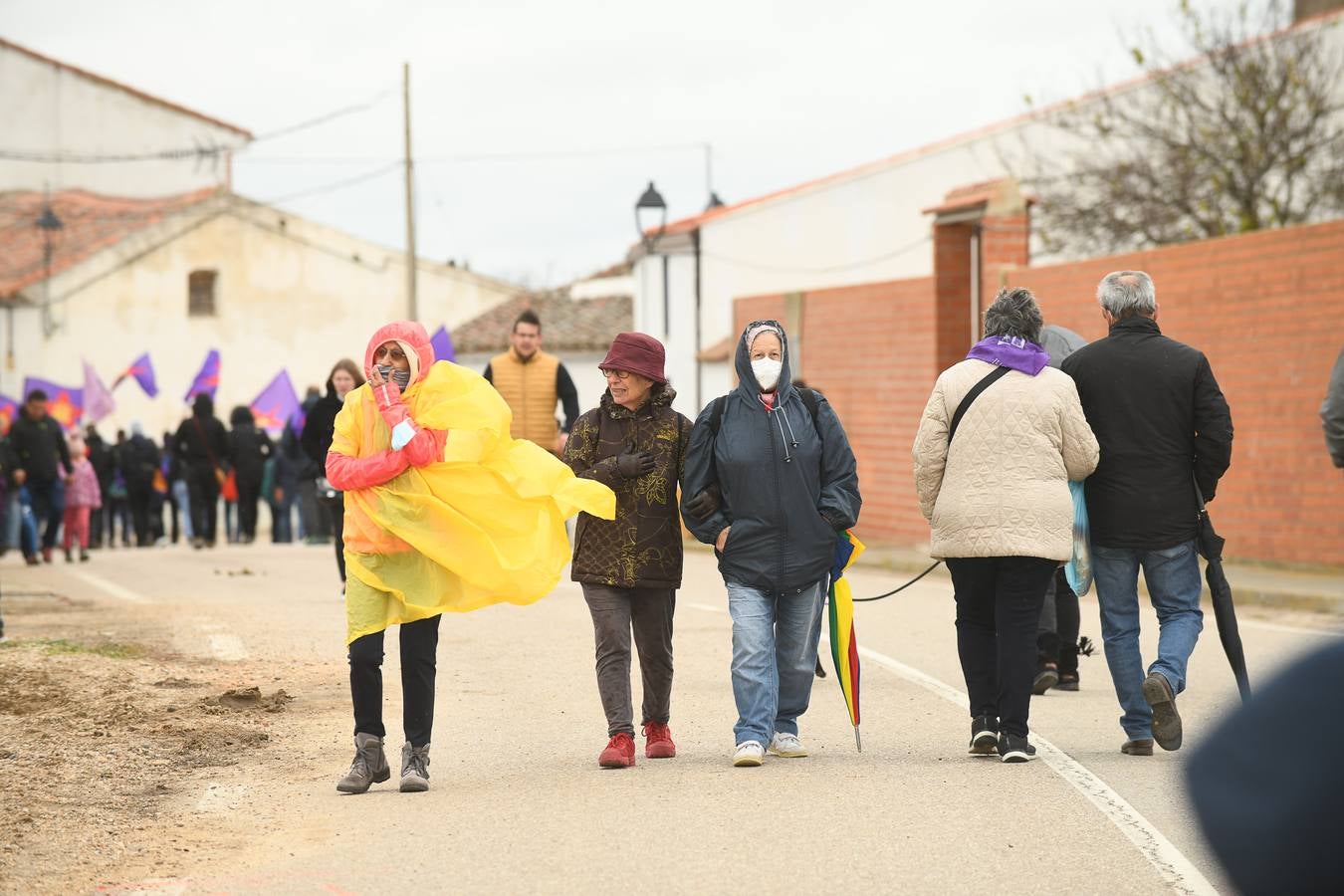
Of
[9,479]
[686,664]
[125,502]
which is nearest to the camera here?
[686,664]

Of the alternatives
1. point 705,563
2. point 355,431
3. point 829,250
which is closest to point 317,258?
point 829,250

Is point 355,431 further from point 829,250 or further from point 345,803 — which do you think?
point 829,250

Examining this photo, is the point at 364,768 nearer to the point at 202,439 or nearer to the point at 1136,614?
the point at 1136,614

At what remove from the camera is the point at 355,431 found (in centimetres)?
739

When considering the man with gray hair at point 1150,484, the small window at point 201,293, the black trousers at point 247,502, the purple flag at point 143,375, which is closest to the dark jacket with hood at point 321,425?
the man with gray hair at point 1150,484

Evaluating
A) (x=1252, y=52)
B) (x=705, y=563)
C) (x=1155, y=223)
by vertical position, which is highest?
(x=1252, y=52)

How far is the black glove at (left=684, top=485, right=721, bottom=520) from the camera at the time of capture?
8.01 meters

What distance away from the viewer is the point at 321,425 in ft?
43.2

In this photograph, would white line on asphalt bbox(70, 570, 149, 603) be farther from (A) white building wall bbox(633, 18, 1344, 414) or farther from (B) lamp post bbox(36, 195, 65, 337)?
(B) lamp post bbox(36, 195, 65, 337)

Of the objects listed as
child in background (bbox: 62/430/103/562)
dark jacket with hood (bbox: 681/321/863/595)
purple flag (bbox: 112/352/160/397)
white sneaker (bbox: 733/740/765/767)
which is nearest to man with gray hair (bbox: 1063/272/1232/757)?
dark jacket with hood (bbox: 681/321/863/595)

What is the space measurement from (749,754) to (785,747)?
386 millimetres

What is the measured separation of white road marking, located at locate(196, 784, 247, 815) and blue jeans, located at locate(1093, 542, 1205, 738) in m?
3.74

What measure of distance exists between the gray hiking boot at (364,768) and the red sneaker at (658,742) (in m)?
1.25

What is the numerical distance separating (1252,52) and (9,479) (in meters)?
17.5
